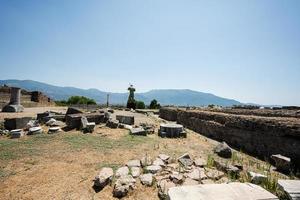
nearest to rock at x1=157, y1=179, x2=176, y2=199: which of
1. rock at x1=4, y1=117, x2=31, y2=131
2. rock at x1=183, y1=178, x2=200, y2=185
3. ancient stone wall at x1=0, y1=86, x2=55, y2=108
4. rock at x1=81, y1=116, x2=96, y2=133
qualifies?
rock at x1=183, y1=178, x2=200, y2=185

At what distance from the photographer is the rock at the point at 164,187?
183 inches

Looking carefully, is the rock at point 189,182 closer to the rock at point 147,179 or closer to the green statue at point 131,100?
the rock at point 147,179

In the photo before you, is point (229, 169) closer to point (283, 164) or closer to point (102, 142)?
point (283, 164)

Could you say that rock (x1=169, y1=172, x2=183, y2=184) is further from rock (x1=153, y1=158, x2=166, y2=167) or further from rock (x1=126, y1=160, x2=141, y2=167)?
rock (x1=126, y1=160, x2=141, y2=167)

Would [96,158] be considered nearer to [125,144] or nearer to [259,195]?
[125,144]

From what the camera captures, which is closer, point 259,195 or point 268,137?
point 259,195

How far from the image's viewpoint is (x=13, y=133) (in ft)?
31.7

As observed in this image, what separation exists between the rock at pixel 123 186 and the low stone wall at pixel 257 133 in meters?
5.26

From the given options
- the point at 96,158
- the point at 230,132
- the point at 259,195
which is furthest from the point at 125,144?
the point at 259,195

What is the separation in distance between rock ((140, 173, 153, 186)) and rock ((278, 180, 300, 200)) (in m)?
2.84

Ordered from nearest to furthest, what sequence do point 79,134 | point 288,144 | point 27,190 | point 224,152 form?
point 27,190 < point 288,144 < point 224,152 < point 79,134

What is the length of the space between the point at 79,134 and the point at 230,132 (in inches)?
288

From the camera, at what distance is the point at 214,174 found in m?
5.66

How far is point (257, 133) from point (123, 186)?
→ 6.09m
